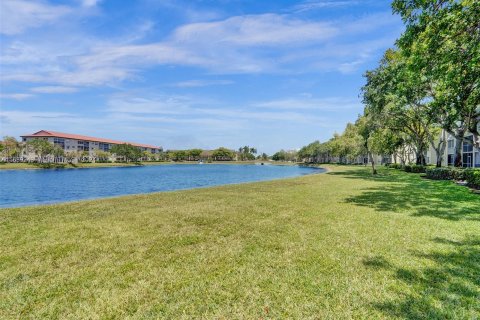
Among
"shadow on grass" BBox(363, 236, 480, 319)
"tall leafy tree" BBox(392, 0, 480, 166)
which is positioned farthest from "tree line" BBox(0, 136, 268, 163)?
"shadow on grass" BBox(363, 236, 480, 319)

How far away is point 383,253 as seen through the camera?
261 inches

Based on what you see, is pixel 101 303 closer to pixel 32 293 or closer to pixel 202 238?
pixel 32 293

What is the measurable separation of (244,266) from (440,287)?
375 centimetres

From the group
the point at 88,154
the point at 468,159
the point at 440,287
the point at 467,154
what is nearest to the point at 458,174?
the point at 440,287

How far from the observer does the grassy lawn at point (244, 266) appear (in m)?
4.41

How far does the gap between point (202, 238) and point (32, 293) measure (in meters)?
4.20

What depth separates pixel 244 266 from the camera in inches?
237

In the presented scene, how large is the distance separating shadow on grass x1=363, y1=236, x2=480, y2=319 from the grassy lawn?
0.02m

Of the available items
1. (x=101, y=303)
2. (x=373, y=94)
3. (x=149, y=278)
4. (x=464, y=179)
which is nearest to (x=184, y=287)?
(x=149, y=278)

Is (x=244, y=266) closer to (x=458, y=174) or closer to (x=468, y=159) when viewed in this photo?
(x=458, y=174)

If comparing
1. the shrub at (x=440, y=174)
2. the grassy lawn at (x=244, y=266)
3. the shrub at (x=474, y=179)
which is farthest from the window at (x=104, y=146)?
the shrub at (x=474, y=179)

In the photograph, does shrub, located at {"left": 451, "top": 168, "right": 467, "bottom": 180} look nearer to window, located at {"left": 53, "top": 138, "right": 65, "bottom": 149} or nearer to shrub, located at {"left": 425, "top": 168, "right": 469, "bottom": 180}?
shrub, located at {"left": 425, "top": 168, "right": 469, "bottom": 180}

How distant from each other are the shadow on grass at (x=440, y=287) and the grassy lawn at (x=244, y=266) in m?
0.02

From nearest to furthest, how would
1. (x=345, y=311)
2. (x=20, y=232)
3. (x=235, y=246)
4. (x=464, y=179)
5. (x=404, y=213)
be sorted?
(x=345, y=311) → (x=235, y=246) → (x=20, y=232) → (x=404, y=213) → (x=464, y=179)
